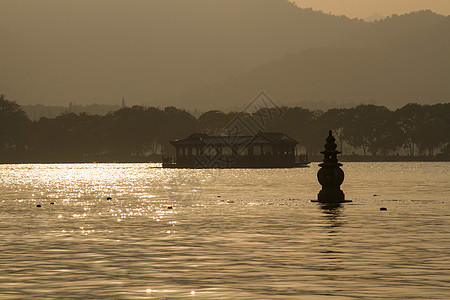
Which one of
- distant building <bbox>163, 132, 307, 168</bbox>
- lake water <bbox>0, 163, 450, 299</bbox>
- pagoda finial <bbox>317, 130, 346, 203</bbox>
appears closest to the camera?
lake water <bbox>0, 163, 450, 299</bbox>

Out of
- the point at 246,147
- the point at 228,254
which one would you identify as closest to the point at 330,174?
the point at 228,254

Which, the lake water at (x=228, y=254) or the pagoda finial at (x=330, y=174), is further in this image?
the pagoda finial at (x=330, y=174)

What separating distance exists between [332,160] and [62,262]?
2362 cm

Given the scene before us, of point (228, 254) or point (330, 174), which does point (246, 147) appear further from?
point (228, 254)

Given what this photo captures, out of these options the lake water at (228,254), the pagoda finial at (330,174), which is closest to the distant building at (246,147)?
the pagoda finial at (330,174)

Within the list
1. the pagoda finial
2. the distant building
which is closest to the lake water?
the pagoda finial

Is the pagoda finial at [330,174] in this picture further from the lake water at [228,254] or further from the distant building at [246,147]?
the distant building at [246,147]

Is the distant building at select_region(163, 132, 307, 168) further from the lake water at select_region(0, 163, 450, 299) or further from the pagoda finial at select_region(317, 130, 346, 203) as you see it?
the lake water at select_region(0, 163, 450, 299)

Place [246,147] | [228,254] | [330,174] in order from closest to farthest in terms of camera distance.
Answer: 1. [228,254]
2. [330,174]
3. [246,147]

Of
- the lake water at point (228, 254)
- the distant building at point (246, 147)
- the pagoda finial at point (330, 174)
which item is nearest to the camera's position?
the lake water at point (228, 254)

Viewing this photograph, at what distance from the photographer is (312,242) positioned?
925 inches

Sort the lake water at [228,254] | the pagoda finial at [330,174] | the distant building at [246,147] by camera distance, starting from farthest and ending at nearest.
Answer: the distant building at [246,147] → the pagoda finial at [330,174] → the lake water at [228,254]

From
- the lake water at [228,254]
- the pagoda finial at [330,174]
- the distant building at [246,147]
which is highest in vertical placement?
the distant building at [246,147]

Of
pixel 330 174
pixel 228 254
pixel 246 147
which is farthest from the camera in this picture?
pixel 246 147
